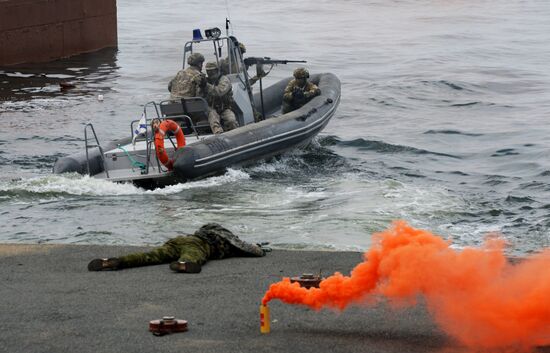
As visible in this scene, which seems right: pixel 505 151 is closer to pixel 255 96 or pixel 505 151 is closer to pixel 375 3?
pixel 255 96

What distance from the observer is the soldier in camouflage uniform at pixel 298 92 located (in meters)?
17.6

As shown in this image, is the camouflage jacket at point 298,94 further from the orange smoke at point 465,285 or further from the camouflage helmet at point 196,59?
the orange smoke at point 465,285

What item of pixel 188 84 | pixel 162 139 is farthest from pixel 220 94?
pixel 162 139

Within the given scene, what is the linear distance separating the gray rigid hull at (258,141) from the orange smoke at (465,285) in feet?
25.6

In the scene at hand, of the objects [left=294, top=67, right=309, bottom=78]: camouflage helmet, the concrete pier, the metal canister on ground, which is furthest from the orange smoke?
[left=294, top=67, right=309, bottom=78]: camouflage helmet

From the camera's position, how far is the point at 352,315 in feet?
23.5

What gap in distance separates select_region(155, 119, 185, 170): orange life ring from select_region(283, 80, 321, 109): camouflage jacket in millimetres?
3579

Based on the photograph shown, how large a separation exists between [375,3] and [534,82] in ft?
71.5

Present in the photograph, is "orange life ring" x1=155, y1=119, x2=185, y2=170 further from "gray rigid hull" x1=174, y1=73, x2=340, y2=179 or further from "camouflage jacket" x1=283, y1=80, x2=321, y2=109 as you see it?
"camouflage jacket" x1=283, y1=80, x2=321, y2=109

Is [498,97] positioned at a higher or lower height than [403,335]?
lower

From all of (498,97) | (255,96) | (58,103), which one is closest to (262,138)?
(255,96)

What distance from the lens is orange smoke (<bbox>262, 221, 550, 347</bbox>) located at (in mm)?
6148

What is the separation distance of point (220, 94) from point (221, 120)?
481 millimetres

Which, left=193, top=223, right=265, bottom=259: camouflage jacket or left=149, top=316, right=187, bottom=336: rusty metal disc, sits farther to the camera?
left=193, top=223, right=265, bottom=259: camouflage jacket
